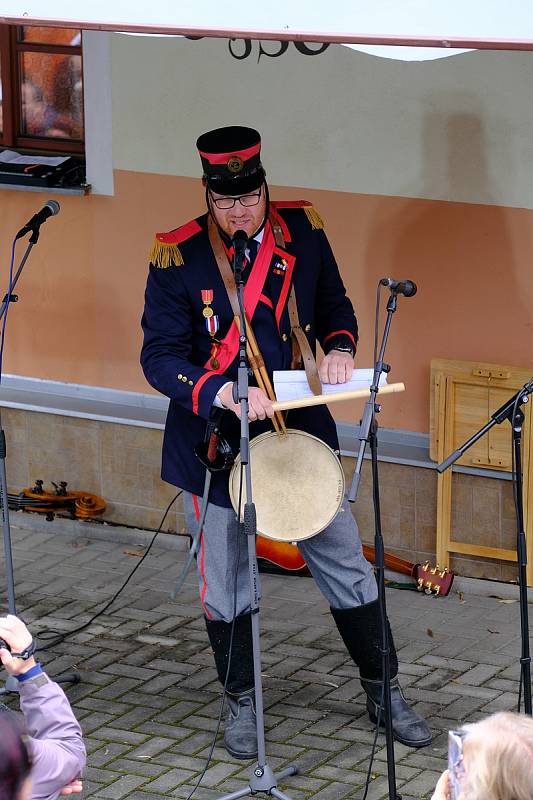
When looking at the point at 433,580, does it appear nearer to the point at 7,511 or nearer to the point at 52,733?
the point at 7,511

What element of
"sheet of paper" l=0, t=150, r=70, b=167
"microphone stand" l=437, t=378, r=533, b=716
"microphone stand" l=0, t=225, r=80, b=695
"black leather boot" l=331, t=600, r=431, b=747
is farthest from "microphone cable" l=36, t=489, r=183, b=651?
"microphone stand" l=437, t=378, r=533, b=716

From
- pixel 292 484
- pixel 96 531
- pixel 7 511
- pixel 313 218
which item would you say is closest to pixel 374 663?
pixel 292 484

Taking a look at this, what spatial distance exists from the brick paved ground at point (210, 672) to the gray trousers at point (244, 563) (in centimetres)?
48

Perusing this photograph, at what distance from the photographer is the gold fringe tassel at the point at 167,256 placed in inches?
210

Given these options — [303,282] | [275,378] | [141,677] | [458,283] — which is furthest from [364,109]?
[141,677]

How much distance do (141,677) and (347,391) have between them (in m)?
1.68

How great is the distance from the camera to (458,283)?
6633 millimetres

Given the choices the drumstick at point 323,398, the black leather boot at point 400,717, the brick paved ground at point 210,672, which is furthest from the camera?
the black leather boot at point 400,717

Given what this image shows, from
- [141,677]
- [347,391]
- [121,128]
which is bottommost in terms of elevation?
[141,677]

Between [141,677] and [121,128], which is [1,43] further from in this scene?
[141,677]

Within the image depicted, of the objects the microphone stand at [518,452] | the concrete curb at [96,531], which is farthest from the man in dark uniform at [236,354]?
the concrete curb at [96,531]

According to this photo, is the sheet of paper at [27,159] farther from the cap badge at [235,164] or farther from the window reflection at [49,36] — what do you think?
the cap badge at [235,164]

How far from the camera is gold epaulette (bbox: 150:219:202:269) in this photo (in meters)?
5.34

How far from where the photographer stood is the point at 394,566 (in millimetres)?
6895
